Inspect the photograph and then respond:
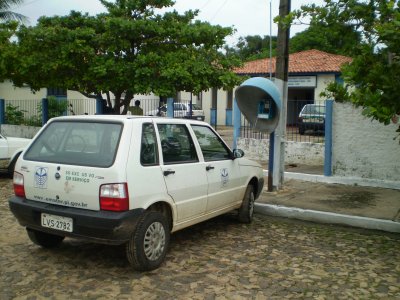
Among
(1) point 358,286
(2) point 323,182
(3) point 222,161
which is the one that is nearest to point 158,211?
(3) point 222,161

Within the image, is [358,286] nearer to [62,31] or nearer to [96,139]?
[96,139]

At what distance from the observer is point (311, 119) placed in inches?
436

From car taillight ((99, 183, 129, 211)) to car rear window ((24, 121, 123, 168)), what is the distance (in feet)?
0.76

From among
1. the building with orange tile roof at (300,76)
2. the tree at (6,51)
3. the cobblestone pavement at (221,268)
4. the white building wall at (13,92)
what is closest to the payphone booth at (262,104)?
the cobblestone pavement at (221,268)

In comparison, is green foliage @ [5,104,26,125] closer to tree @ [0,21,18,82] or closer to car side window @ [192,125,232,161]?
tree @ [0,21,18,82]

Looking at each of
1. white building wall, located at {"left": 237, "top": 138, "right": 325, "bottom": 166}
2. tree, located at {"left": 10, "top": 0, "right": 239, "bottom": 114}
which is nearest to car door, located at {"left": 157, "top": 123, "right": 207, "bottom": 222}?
tree, located at {"left": 10, "top": 0, "right": 239, "bottom": 114}

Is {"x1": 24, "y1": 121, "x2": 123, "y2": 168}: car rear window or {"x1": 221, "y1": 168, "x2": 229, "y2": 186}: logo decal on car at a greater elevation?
{"x1": 24, "y1": 121, "x2": 123, "y2": 168}: car rear window

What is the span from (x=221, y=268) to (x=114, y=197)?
4.76ft

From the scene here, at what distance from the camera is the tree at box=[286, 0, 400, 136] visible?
194 inches

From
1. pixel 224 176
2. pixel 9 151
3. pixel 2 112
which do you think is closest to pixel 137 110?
pixel 9 151

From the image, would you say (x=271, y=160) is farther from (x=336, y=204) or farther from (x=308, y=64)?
(x=308, y=64)

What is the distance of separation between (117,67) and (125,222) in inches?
285

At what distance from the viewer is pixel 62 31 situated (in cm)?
1103

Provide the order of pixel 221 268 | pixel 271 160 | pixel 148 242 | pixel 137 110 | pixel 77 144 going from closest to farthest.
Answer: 1. pixel 148 242
2. pixel 77 144
3. pixel 221 268
4. pixel 271 160
5. pixel 137 110
